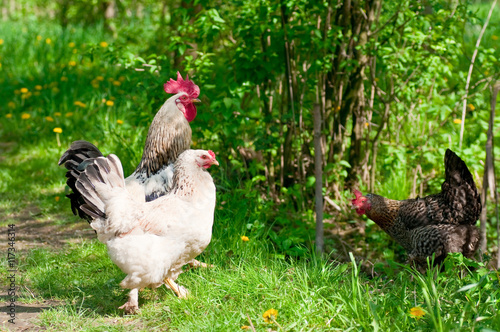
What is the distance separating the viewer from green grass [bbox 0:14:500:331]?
2.87m

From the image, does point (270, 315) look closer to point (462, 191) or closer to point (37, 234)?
point (462, 191)

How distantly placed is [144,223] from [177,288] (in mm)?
567

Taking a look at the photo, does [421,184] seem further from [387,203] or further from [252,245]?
[252,245]

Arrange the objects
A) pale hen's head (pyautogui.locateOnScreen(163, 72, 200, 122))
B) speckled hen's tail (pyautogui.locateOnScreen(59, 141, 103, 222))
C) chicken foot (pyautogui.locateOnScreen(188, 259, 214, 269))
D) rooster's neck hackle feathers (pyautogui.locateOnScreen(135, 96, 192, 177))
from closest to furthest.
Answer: speckled hen's tail (pyautogui.locateOnScreen(59, 141, 103, 222)), chicken foot (pyautogui.locateOnScreen(188, 259, 214, 269)), rooster's neck hackle feathers (pyautogui.locateOnScreen(135, 96, 192, 177)), pale hen's head (pyautogui.locateOnScreen(163, 72, 200, 122))

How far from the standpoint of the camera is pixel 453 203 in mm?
4391

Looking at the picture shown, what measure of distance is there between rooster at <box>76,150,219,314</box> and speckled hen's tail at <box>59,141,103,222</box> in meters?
Answer: 0.14

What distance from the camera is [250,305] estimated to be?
3215 mm

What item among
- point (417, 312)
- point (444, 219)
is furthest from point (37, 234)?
point (444, 219)

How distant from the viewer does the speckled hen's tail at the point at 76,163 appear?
3460 millimetres

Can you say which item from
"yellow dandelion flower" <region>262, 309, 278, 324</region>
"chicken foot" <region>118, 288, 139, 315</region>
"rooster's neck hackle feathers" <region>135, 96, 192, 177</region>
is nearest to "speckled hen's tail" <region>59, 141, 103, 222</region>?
"rooster's neck hackle feathers" <region>135, 96, 192, 177</region>

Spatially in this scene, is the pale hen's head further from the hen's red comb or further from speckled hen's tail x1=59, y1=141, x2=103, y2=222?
speckled hen's tail x1=59, y1=141, x2=103, y2=222

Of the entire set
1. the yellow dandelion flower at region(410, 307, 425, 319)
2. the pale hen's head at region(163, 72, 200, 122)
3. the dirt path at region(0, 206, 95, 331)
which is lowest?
the dirt path at region(0, 206, 95, 331)

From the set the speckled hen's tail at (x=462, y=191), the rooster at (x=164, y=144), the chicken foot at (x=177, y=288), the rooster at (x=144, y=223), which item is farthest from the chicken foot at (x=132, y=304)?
the speckled hen's tail at (x=462, y=191)

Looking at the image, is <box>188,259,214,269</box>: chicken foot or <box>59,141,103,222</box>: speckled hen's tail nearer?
<box>59,141,103,222</box>: speckled hen's tail
